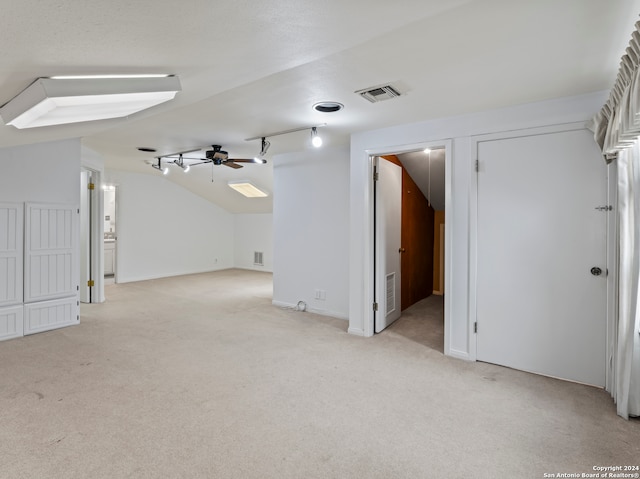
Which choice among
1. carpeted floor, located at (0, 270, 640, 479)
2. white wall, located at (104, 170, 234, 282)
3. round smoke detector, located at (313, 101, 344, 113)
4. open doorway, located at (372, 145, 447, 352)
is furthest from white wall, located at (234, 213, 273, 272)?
round smoke detector, located at (313, 101, 344, 113)

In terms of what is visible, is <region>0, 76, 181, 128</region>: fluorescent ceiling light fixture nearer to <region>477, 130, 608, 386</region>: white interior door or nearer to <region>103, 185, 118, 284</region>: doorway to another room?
<region>477, 130, 608, 386</region>: white interior door

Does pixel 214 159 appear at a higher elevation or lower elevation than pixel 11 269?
higher

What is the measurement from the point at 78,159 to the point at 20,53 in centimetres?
342

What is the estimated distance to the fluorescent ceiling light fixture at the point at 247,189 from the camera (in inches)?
268


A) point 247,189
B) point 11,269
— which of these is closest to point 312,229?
point 247,189

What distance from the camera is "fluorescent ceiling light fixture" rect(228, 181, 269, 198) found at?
6.81m

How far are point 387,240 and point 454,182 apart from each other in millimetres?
1110

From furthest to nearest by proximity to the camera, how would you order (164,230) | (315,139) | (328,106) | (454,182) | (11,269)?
(164,230), (11,269), (315,139), (454,182), (328,106)

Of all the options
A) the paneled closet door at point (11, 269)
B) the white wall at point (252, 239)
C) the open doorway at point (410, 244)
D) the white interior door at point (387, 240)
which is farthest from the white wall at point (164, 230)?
the white interior door at point (387, 240)

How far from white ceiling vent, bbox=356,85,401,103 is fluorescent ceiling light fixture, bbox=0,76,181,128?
1369mm

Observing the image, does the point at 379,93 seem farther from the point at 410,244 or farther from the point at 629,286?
the point at 410,244

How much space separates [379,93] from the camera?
8.23ft

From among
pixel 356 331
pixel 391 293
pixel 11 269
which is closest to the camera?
pixel 11 269

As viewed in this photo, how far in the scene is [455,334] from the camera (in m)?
3.11
